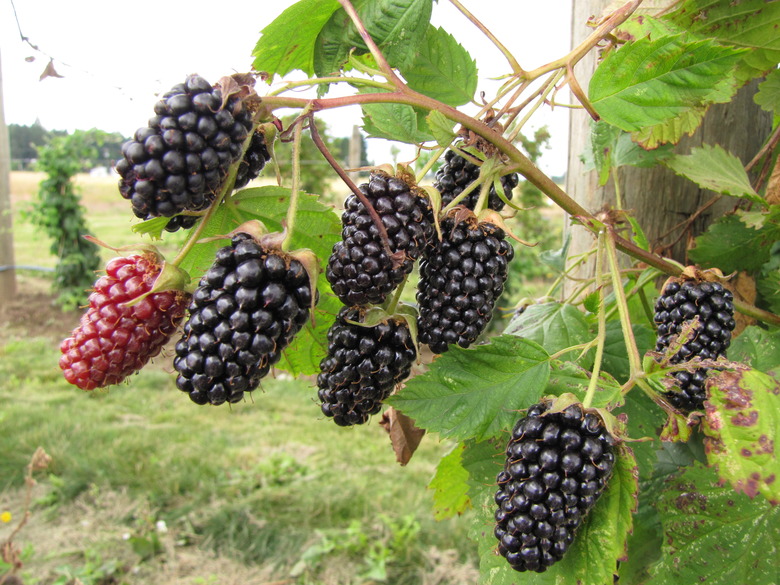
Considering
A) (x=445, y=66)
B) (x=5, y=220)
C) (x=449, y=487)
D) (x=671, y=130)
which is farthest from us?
(x=5, y=220)

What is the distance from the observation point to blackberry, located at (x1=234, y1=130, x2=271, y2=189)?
0.79m

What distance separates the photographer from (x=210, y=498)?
13.5 ft

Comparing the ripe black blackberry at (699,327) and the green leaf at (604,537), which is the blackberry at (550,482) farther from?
the ripe black blackberry at (699,327)

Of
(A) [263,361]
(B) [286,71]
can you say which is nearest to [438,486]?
(A) [263,361]

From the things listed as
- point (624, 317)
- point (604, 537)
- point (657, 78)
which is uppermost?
point (657, 78)

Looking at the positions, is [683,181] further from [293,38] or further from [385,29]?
[293,38]

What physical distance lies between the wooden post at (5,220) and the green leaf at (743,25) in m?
8.29

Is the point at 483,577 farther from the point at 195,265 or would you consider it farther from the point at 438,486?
the point at 195,265

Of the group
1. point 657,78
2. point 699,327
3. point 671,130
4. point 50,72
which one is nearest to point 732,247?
point 671,130

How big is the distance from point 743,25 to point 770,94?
0.15 m

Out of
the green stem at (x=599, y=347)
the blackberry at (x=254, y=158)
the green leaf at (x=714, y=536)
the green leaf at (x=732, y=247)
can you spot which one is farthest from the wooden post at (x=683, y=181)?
the blackberry at (x=254, y=158)

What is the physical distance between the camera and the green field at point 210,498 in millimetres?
3586

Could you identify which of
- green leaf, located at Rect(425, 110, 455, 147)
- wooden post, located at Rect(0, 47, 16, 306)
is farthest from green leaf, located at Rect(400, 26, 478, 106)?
wooden post, located at Rect(0, 47, 16, 306)

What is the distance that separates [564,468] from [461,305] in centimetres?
24
